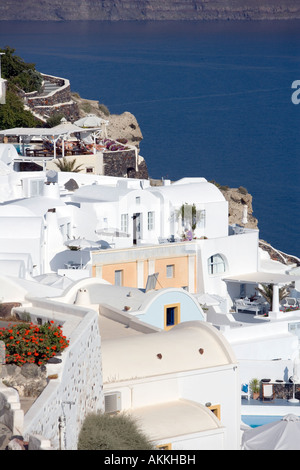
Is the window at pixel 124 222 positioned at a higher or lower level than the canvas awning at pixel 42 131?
lower

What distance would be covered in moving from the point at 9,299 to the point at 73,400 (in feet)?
15.8

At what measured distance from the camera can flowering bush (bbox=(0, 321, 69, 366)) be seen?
43.6 ft

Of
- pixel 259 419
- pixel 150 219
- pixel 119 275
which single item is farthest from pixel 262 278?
pixel 259 419

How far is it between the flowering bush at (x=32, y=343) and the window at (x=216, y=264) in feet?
68.1

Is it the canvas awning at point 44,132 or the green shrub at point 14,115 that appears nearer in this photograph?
the canvas awning at point 44,132

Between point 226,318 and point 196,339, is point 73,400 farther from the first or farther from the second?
point 226,318

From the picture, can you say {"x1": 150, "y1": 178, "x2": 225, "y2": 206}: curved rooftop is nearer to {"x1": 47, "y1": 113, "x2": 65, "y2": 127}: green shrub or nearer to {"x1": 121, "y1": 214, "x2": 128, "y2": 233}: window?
{"x1": 121, "y1": 214, "x2": 128, "y2": 233}: window

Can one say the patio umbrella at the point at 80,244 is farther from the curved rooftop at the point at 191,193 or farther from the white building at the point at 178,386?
the white building at the point at 178,386

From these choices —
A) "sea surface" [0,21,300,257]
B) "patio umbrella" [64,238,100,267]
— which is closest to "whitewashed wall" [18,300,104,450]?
"patio umbrella" [64,238,100,267]

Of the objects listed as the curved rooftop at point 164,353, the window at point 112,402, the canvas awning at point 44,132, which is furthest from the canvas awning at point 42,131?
the window at point 112,402

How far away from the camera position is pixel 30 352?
13352mm

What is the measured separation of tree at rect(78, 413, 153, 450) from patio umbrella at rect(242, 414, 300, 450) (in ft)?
17.5

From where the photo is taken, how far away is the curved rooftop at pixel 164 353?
16.3 metres
